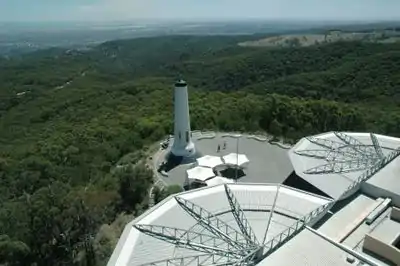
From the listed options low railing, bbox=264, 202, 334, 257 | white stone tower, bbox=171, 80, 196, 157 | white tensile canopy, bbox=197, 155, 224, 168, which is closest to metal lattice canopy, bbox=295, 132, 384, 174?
white tensile canopy, bbox=197, 155, 224, 168

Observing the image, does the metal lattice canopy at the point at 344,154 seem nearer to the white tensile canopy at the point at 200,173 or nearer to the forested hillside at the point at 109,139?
the white tensile canopy at the point at 200,173

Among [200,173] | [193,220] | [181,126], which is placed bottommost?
[200,173]

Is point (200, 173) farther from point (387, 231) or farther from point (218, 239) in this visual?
point (387, 231)

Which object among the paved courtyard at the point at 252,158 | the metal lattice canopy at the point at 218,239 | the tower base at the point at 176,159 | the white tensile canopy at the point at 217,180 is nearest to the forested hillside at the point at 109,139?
the paved courtyard at the point at 252,158

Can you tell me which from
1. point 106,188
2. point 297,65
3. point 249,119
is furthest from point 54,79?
point 106,188

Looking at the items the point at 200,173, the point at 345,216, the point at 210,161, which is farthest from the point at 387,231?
the point at 210,161

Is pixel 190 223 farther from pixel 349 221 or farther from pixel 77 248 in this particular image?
pixel 77 248

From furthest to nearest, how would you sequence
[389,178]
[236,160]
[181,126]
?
[181,126], [236,160], [389,178]
